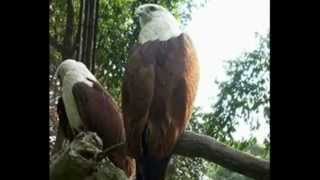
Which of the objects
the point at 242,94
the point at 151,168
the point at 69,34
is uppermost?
the point at 69,34

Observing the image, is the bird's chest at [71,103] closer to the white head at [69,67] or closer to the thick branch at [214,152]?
the white head at [69,67]

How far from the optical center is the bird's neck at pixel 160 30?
247cm

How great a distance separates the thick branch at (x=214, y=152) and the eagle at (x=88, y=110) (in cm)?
19

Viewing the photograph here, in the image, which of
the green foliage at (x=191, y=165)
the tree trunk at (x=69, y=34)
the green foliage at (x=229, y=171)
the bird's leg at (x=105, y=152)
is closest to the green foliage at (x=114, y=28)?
the tree trunk at (x=69, y=34)

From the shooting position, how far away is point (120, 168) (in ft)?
7.89

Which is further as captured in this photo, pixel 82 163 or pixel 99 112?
pixel 99 112

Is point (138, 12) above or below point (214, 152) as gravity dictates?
above

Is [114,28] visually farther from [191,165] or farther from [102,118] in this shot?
[191,165]

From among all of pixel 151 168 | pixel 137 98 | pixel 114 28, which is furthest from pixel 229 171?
pixel 114 28

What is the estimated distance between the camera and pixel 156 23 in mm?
2486

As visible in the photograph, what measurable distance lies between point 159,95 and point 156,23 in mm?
241
